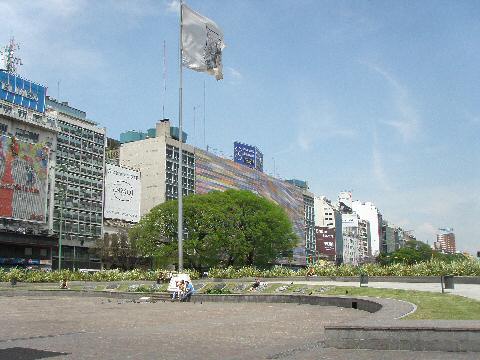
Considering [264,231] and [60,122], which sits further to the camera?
[60,122]

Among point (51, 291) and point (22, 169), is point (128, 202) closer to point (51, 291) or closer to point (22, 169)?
point (22, 169)

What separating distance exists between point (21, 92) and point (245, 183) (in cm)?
7443

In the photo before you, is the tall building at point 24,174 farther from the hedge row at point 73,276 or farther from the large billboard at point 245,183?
the large billboard at point 245,183

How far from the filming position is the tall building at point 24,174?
93812 millimetres

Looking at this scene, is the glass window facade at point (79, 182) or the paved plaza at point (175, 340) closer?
the paved plaza at point (175, 340)

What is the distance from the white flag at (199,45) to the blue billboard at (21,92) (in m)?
75.0

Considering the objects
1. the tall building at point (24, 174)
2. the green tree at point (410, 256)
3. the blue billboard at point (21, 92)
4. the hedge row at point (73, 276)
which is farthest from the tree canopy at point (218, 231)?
the green tree at point (410, 256)

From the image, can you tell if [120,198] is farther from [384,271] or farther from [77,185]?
[384,271]

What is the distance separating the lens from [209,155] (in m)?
149

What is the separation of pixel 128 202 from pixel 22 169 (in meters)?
32.4

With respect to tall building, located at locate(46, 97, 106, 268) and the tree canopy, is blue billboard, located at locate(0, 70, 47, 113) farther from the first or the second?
the tree canopy

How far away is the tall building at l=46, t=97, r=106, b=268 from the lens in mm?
108812

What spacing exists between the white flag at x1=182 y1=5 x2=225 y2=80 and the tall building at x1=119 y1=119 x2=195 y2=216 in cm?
10149

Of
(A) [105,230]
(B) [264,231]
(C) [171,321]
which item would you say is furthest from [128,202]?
(C) [171,321]
